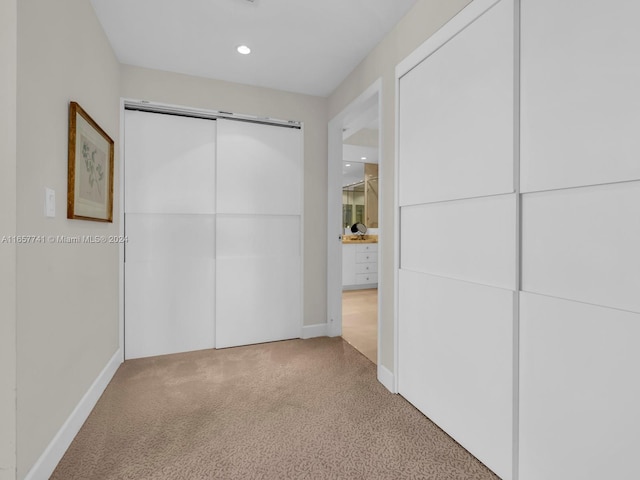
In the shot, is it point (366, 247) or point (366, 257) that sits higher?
point (366, 247)

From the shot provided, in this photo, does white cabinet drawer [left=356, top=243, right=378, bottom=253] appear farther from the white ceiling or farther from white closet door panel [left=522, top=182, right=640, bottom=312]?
white closet door panel [left=522, top=182, right=640, bottom=312]

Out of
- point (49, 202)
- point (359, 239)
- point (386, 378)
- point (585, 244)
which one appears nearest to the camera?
point (585, 244)

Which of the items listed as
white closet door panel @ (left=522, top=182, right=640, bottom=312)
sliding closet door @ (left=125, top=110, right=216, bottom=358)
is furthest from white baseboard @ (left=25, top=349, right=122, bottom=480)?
white closet door panel @ (left=522, top=182, right=640, bottom=312)

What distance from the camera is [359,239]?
20.3ft

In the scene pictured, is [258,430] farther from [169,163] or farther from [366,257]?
[366,257]

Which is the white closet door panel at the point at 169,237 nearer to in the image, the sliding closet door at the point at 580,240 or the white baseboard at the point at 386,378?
the white baseboard at the point at 386,378

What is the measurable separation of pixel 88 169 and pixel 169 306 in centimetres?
141

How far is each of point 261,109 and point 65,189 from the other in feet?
6.37

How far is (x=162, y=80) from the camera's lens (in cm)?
279

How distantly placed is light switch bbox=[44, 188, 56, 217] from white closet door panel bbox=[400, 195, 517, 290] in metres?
1.93

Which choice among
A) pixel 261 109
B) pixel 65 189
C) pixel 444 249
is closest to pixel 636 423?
pixel 444 249

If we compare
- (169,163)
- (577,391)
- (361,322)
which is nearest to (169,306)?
(169,163)

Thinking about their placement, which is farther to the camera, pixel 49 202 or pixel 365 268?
pixel 365 268

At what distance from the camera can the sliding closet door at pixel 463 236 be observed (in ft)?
4.59
